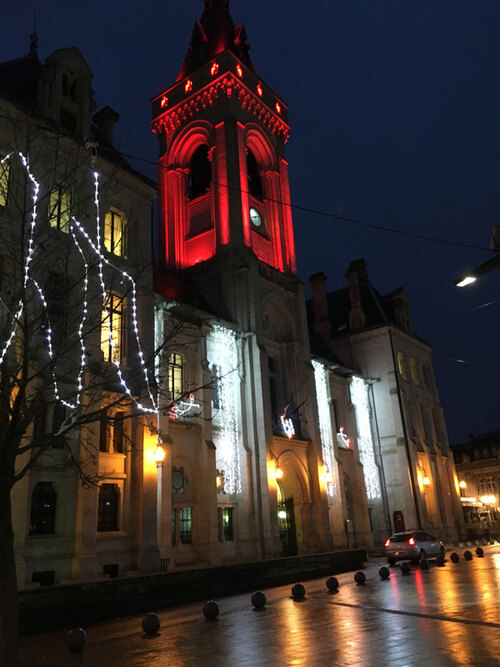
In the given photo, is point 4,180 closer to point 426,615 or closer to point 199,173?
point 426,615

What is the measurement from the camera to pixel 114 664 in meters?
8.99

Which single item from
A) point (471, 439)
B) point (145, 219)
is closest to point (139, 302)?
point (145, 219)

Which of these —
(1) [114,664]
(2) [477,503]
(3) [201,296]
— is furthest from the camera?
(2) [477,503]

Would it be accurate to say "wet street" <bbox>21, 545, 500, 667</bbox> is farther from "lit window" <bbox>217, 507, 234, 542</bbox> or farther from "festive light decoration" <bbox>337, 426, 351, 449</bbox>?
"festive light decoration" <bbox>337, 426, 351, 449</bbox>

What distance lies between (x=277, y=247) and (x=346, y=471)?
1586cm

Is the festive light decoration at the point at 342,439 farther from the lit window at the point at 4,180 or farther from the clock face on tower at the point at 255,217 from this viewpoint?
the lit window at the point at 4,180

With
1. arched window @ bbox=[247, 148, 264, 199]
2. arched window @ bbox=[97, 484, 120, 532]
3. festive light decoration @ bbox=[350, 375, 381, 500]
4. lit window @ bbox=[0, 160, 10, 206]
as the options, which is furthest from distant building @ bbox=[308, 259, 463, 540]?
lit window @ bbox=[0, 160, 10, 206]

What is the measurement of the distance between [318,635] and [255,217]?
102 ft

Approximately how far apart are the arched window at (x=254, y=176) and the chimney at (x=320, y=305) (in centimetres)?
1071

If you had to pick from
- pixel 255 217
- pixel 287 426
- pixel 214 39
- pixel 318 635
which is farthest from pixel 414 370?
pixel 318 635

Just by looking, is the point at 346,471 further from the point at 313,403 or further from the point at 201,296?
the point at 201,296

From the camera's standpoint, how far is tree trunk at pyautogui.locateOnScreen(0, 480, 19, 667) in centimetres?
734

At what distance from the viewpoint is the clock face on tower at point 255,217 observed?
125 ft

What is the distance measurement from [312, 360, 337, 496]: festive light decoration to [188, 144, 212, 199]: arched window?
13978 mm
